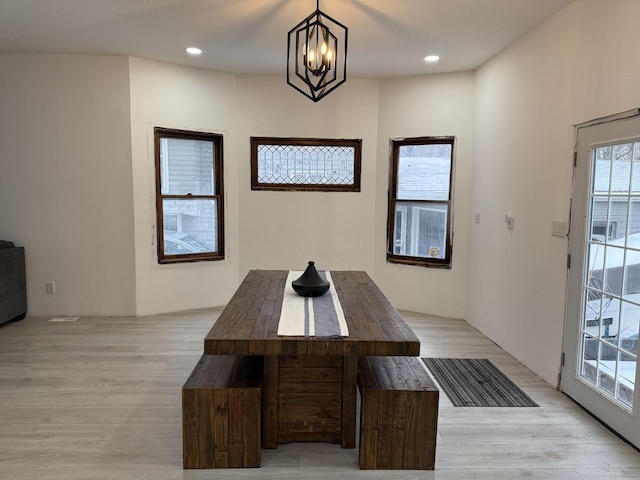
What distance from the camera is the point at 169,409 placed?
273 centimetres

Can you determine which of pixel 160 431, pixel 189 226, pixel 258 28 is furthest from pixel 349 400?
pixel 189 226

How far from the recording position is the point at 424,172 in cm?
497

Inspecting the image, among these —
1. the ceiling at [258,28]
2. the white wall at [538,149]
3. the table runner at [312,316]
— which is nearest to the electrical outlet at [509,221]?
the white wall at [538,149]

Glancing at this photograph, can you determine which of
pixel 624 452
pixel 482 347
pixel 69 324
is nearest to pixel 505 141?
pixel 482 347

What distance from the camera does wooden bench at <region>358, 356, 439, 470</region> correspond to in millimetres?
2072

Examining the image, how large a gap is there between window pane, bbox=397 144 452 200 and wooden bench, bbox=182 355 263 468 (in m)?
3.36

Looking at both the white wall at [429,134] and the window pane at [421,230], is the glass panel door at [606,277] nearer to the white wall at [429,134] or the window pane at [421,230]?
the white wall at [429,134]

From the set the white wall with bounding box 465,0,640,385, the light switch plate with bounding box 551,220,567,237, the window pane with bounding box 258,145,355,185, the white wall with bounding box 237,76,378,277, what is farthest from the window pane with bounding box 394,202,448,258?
the light switch plate with bounding box 551,220,567,237

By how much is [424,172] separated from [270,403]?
3434 millimetres

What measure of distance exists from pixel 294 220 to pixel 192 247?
1.19 meters

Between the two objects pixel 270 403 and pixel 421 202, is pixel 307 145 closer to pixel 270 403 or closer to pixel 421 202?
pixel 421 202

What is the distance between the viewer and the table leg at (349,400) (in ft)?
7.29

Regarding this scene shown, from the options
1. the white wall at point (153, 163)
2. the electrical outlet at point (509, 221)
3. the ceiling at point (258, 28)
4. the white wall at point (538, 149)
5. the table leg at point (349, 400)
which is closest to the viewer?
the table leg at point (349, 400)

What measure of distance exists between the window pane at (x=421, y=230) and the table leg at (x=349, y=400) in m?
2.96
